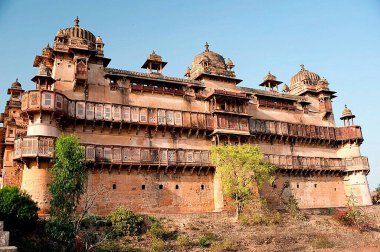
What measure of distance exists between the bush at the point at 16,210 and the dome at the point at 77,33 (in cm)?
1707

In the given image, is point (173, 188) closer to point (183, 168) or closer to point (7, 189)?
point (183, 168)

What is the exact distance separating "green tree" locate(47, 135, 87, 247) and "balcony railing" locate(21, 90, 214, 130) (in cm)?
606

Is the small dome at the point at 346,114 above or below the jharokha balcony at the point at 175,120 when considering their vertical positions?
above

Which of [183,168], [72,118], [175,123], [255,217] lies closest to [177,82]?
[175,123]

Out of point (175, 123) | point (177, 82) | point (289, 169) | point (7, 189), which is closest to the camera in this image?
point (7, 189)

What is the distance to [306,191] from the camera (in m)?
41.3

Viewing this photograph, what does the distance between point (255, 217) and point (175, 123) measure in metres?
10.8

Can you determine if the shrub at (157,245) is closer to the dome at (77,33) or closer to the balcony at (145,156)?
the balcony at (145,156)

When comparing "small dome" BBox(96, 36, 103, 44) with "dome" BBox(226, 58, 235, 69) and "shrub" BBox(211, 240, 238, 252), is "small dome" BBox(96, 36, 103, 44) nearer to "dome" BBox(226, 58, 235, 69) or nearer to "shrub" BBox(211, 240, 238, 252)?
"dome" BBox(226, 58, 235, 69)

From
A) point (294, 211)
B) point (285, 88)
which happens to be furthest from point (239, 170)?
point (285, 88)

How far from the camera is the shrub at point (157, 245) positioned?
23.3 m

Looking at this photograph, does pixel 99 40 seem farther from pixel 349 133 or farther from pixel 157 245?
pixel 349 133

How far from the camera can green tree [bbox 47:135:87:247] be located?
22.1 m

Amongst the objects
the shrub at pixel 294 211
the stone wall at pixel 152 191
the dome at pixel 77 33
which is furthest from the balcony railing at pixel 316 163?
the dome at pixel 77 33
